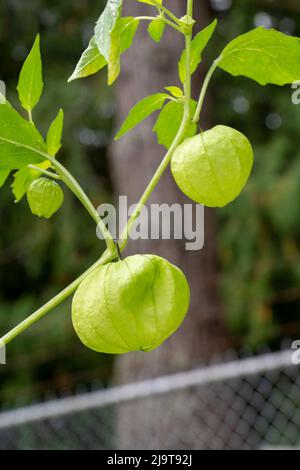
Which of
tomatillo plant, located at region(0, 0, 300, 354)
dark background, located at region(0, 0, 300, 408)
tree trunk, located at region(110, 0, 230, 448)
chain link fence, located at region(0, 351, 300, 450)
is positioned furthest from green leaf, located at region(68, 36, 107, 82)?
dark background, located at region(0, 0, 300, 408)

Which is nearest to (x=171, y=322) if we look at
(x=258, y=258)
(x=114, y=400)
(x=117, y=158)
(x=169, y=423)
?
(x=114, y=400)

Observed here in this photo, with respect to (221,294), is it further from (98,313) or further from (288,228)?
(98,313)

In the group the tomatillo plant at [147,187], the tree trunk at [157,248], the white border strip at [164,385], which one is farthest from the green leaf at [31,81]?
the tree trunk at [157,248]

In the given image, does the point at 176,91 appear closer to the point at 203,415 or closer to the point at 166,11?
the point at 166,11

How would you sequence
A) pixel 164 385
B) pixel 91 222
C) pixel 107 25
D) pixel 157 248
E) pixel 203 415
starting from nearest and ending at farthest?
pixel 107 25
pixel 164 385
pixel 203 415
pixel 157 248
pixel 91 222

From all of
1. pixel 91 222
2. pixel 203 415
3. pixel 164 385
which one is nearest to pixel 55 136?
pixel 164 385
